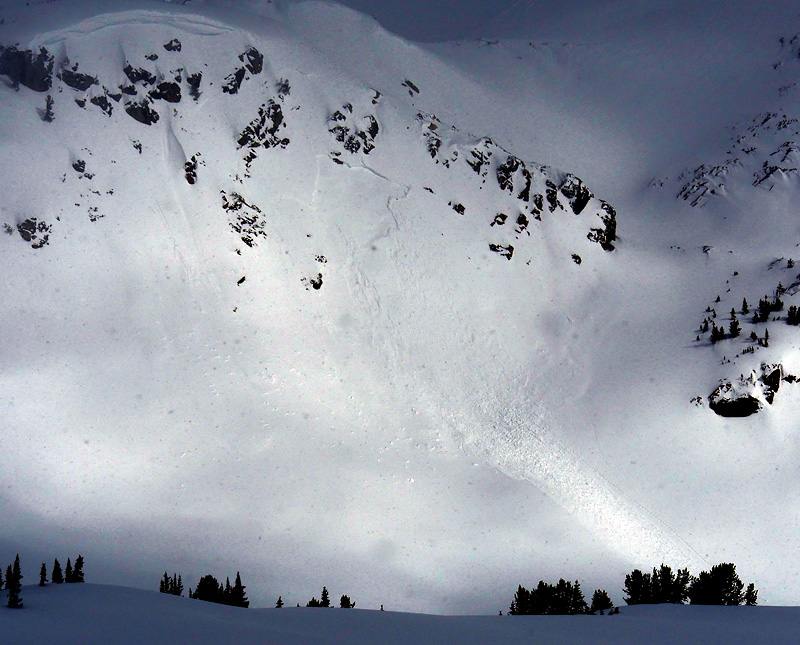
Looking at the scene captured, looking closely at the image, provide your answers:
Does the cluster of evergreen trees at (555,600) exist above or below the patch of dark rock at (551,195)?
below

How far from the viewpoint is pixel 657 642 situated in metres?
28.0

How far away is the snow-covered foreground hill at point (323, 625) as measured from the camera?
26094mm

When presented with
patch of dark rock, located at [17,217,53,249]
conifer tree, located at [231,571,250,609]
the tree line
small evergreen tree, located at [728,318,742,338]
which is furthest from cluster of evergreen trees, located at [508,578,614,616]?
patch of dark rock, located at [17,217,53,249]

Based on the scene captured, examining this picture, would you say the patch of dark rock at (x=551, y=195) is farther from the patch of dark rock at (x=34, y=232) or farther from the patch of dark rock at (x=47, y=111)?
the patch of dark rock at (x=47, y=111)

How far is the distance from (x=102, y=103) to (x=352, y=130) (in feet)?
104

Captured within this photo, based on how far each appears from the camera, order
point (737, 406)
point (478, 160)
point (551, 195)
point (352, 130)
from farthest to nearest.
A: point (551, 195)
point (478, 160)
point (352, 130)
point (737, 406)

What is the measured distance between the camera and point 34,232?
77312 millimetres

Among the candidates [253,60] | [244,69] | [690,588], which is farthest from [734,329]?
[253,60]

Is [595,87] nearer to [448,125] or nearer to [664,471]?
[448,125]

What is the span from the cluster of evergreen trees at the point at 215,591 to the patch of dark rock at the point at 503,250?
5566 centimetres

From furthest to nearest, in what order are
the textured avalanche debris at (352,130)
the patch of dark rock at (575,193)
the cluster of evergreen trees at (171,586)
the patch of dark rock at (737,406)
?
the patch of dark rock at (575,193)
the textured avalanche debris at (352,130)
the patch of dark rock at (737,406)
the cluster of evergreen trees at (171,586)

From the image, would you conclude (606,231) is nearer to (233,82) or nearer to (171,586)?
(233,82)

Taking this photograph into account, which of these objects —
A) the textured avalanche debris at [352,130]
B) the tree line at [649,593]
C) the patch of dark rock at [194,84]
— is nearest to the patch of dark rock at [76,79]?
the patch of dark rock at [194,84]

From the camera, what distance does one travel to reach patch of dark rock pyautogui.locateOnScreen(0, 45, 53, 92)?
8531cm
